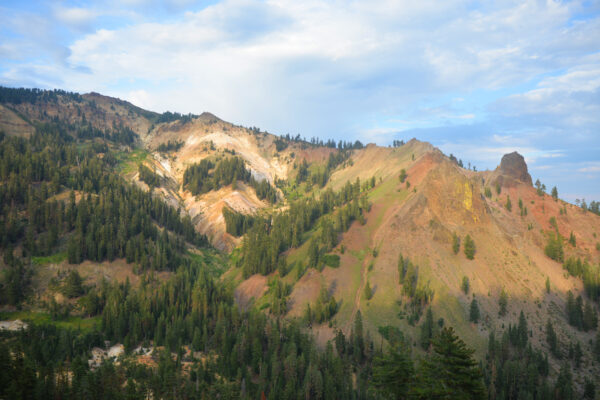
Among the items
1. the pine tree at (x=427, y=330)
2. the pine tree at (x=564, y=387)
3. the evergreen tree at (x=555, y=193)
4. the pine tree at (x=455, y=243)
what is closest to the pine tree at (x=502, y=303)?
the pine tree at (x=455, y=243)

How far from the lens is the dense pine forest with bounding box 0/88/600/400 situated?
79812 mm

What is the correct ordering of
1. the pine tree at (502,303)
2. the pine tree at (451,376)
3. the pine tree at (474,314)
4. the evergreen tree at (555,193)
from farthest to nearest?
the evergreen tree at (555,193) → the pine tree at (502,303) → the pine tree at (474,314) → the pine tree at (451,376)

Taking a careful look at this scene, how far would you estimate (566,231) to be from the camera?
550ft

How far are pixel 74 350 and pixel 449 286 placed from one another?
113866 mm

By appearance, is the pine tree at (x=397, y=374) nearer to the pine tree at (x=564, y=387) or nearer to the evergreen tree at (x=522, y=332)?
the pine tree at (x=564, y=387)

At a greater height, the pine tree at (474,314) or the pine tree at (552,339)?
the pine tree at (474,314)

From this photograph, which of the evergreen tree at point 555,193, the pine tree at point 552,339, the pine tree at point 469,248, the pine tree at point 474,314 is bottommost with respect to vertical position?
the pine tree at point 552,339

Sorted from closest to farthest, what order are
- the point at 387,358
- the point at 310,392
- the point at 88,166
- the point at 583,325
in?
the point at 387,358, the point at 310,392, the point at 583,325, the point at 88,166

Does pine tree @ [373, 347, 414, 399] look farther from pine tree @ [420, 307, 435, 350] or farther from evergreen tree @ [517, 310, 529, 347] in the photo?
evergreen tree @ [517, 310, 529, 347]

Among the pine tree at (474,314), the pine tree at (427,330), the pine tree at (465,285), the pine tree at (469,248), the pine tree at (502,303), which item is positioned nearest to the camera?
the pine tree at (427,330)

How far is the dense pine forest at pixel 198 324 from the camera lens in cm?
7981

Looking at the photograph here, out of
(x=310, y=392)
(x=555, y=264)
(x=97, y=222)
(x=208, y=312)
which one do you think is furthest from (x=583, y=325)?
(x=97, y=222)

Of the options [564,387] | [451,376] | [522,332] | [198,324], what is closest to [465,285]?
[522,332]

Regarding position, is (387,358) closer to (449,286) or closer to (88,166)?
(449,286)
